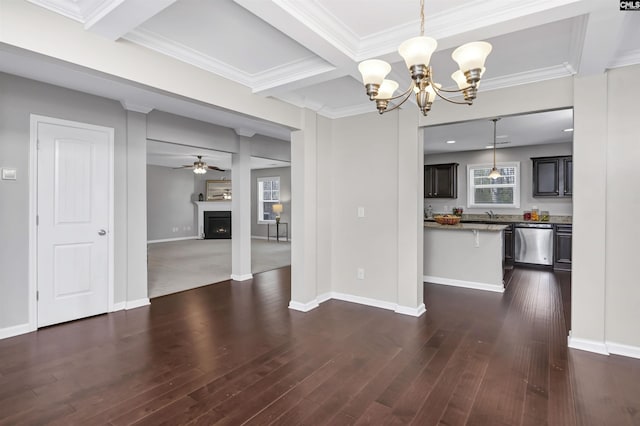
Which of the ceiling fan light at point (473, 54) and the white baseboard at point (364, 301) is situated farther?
the white baseboard at point (364, 301)

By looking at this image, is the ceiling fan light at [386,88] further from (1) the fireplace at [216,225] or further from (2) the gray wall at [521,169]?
(1) the fireplace at [216,225]

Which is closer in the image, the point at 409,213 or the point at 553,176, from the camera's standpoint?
the point at 409,213

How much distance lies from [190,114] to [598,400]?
512 cm

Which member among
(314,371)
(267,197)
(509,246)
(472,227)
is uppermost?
(267,197)

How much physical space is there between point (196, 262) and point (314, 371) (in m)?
5.33

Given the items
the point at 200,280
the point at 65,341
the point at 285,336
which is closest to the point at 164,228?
the point at 200,280

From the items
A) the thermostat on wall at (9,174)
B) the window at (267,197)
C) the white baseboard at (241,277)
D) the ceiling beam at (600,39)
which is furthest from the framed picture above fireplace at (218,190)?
the ceiling beam at (600,39)

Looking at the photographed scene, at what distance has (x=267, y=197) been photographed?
11547 millimetres

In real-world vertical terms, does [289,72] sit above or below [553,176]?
above

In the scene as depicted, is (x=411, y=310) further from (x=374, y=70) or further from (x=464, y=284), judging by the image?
(x=374, y=70)

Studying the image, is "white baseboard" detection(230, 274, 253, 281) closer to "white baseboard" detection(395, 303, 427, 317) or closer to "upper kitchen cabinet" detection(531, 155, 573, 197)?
"white baseboard" detection(395, 303, 427, 317)

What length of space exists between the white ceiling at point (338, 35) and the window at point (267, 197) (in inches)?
308

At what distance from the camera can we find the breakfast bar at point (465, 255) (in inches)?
198

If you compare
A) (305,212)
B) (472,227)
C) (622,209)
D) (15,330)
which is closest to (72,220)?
(15,330)
